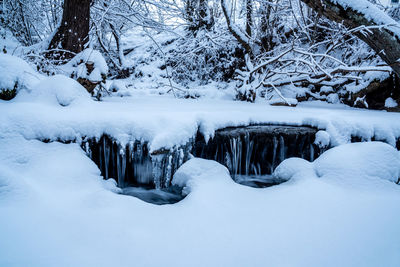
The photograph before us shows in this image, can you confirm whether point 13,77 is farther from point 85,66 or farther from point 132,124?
point 132,124

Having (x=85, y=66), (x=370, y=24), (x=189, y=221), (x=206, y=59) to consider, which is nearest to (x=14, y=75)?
(x=85, y=66)

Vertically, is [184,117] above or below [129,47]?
below

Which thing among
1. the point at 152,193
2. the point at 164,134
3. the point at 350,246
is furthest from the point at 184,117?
the point at 350,246

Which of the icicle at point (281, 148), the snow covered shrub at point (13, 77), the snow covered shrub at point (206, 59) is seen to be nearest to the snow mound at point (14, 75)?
the snow covered shrub at point (13, 77)

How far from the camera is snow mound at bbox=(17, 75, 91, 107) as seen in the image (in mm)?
2928

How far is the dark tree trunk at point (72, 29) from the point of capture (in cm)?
404

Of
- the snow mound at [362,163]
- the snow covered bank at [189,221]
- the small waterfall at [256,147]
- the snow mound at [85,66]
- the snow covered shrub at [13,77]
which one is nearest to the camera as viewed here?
the snow covered bank at [189,221]

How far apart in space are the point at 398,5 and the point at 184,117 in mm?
6990

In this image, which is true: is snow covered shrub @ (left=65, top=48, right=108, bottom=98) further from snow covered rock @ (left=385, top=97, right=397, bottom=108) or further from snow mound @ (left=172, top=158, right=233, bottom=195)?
snow covered rock @ (left=385, top=97, right=397, bottom=108)

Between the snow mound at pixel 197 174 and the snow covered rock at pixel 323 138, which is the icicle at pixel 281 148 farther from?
→ the snow mound at pixel 197 174

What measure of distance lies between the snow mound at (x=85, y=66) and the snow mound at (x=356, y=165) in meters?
3.48

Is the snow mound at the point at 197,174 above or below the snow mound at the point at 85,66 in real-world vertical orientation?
below

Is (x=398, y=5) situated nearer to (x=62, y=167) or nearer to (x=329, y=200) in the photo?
(x=329, y=200)

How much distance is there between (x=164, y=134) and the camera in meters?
2.51
